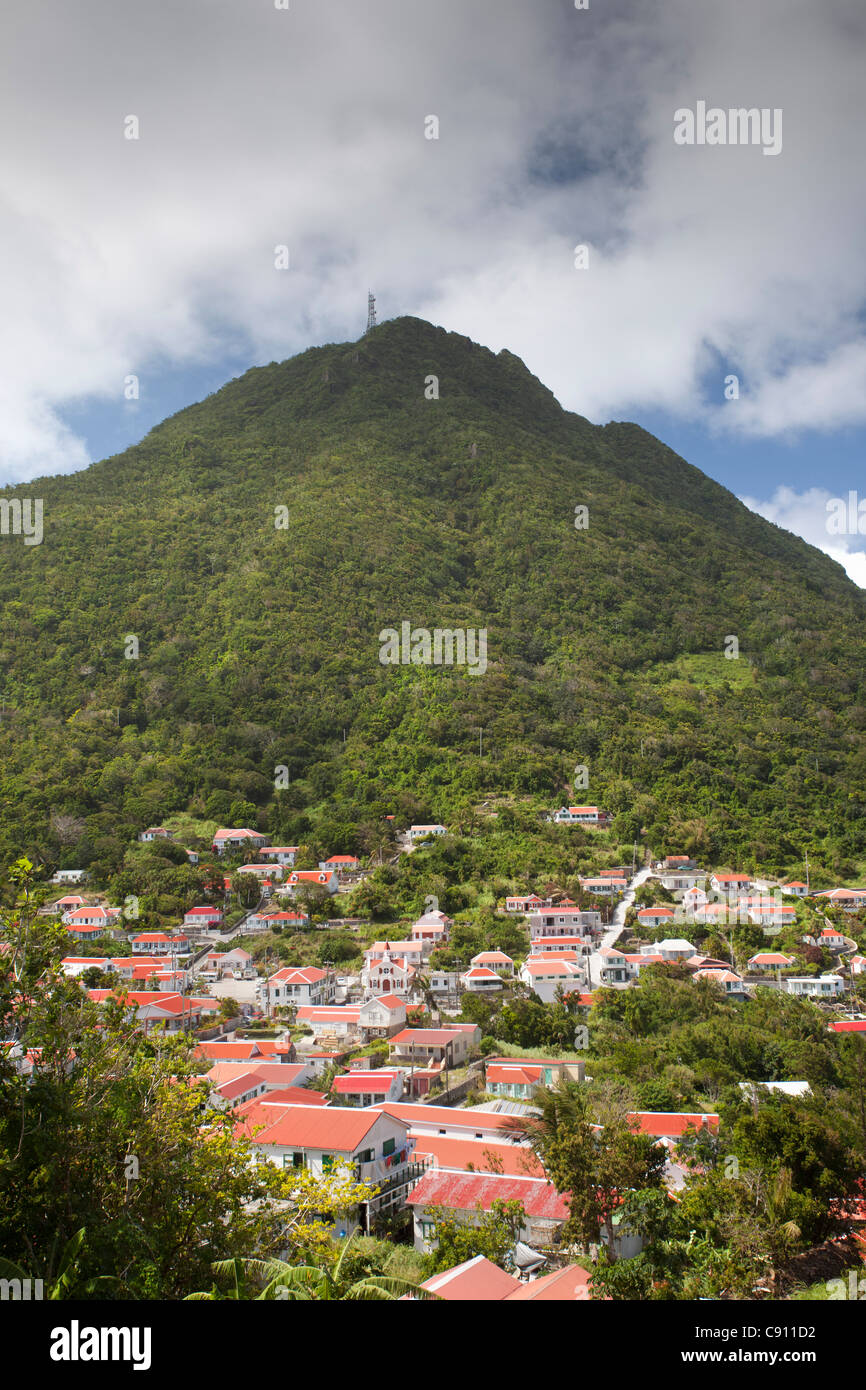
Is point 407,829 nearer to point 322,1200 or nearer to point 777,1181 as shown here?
point 777,1181

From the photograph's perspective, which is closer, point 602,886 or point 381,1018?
point 381,1018

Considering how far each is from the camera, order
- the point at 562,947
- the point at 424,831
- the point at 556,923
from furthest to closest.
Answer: the point at 424,831 < the point at 556,923 < the point at 562,947

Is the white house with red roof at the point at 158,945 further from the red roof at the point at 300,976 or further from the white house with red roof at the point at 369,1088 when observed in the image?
the white house with red roof at the point at 369,1088

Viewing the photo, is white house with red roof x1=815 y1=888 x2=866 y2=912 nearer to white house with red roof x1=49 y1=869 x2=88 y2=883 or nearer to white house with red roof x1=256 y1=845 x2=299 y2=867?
white house with red roof x1=256 y1=845 x2=299 y2=867

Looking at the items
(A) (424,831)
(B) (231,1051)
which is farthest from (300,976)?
(A) (424,831)

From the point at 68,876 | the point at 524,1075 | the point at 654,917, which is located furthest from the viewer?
the point at 68,876

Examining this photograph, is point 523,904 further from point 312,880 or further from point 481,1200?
point 481,1200
